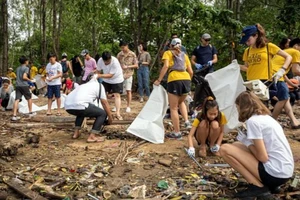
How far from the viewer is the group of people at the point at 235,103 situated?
362 centimetres

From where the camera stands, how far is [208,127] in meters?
5.06

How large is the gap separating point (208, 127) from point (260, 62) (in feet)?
4.11

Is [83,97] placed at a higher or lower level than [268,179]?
higher

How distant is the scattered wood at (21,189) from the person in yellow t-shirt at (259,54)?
129 inches

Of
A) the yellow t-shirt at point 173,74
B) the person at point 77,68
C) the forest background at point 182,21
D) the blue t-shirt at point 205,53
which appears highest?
the forest background at point 182,21

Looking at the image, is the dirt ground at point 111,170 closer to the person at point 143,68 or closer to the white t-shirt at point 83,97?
the white t-shirt at point 83,97

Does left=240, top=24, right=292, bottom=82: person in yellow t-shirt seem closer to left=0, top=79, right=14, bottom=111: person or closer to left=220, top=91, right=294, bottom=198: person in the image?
left=220, top=91, right=294, bottom=198: person

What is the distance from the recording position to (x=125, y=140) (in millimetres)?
6090

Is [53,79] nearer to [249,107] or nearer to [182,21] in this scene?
[249,107]

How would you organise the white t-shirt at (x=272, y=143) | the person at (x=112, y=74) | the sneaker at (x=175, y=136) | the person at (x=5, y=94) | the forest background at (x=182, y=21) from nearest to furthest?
the white t-shirt at (x=272, y=143) → the sneaker at (x=175, y=136) → the person at (x=112, y=74) → the person at (x=5, y=94) → the forest background at (x=182, y=21)

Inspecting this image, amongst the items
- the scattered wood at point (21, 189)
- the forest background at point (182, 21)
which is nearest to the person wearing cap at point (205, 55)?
the forest background at point (182, 21)

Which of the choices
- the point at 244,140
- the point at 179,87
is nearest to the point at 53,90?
the point at 179,87

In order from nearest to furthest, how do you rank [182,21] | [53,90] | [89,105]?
[89,105] < [53,90] < [182,21]

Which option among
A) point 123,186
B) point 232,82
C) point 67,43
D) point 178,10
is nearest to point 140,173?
point 123,186
